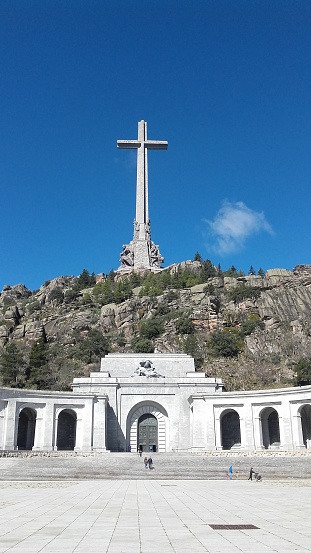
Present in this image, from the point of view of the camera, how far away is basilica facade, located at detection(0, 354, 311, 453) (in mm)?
39219

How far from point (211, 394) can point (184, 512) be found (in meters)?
28.1

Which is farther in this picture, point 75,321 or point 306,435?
point 75,321

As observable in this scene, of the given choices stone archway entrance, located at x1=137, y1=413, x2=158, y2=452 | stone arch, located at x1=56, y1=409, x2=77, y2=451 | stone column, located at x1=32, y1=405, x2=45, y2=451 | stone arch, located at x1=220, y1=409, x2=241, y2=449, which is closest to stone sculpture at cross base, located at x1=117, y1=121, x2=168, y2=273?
stone arch, located at x1=56, y1=409, x2=77, y2=451

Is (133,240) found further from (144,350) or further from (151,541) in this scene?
(151,541)

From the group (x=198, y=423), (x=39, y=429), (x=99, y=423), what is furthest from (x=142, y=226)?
(x=39, y=429)

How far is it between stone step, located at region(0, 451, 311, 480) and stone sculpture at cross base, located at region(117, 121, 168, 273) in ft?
201

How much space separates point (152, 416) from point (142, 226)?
5069 centimetres

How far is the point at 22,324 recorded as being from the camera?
3260 inches

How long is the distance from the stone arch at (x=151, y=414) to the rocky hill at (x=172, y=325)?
60.4 ft

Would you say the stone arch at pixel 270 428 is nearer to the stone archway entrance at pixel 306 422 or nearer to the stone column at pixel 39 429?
the stone archway entrance at pixel 306 422

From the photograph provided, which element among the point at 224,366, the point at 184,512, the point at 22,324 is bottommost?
the point at 184,512

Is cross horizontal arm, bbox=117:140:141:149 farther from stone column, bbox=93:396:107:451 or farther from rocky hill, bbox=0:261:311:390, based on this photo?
stone column, bbox=93:396:107:451

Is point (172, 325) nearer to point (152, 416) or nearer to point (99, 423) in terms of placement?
point (152, 416)

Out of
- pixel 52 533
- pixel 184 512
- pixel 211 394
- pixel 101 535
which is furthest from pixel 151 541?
pixel 211 394
